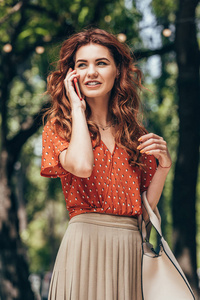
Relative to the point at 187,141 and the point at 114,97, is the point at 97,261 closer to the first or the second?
the point at 114,97

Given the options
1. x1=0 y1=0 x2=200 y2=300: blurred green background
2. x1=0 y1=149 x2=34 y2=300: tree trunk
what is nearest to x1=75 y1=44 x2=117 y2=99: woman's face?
x1=0 y1=0 x2=200 y2=300: blurred green background

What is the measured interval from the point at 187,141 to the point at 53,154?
5.47 metres

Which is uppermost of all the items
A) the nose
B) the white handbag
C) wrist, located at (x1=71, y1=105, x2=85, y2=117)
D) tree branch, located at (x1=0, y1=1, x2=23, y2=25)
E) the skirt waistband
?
tree branch, located at (x1=0, y1=1, x2=23, y2=25)

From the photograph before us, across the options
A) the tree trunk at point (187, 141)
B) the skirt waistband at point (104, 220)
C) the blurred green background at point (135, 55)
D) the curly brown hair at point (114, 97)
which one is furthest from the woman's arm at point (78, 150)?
the tree trunk at point (187, 141)

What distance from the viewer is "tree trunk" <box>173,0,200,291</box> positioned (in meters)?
7.41

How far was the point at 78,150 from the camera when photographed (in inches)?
84.8

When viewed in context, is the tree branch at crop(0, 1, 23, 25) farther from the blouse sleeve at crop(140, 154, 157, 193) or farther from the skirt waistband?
the skirt waistband

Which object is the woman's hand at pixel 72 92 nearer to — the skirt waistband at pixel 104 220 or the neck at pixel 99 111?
the neck at pixel 99 111

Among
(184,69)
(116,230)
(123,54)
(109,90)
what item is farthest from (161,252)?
(184,69)

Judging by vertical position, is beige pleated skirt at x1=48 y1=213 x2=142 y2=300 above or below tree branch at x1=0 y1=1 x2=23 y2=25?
below

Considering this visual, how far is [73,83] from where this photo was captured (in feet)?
7.97

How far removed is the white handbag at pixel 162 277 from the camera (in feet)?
7.26

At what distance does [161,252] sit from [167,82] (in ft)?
39.2

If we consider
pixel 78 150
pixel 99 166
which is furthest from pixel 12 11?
pixel 78 150
